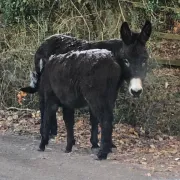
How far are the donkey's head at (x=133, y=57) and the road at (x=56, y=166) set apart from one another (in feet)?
3.72

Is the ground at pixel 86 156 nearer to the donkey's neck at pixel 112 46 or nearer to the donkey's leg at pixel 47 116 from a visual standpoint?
the donkey's leg at pixel 47 116

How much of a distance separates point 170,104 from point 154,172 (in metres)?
4.43

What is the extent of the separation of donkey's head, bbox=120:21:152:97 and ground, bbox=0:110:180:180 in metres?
1.11

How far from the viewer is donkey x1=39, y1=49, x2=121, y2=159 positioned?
7805 millimetres

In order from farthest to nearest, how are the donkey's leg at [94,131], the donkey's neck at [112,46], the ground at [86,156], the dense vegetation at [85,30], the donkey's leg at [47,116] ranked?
the dense vegetation at [85,30]
the donkey's leg at [94,131]
the donkey's leg at [47,116]
the donkey's neck at [112,46]
the ground at [86,156]

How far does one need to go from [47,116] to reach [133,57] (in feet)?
5.94

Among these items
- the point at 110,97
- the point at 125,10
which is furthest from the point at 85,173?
the point at 125,10

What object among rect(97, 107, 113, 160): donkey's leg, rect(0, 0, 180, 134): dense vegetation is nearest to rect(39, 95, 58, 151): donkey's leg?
rect(97, 107, 113, 160): donkey's leg

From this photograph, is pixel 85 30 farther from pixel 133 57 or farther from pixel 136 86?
pixel 136 86

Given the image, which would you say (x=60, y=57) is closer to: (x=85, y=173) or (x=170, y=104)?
(x=85, y=173)

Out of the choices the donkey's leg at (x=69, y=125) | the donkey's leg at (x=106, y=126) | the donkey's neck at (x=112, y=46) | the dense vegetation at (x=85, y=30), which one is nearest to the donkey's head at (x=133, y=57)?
the donkey's neck at (x=112, y=46)

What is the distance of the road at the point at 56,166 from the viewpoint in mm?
7305

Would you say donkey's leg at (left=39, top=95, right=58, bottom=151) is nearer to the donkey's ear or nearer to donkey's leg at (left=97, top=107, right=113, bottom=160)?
donkey's leg at (left=97, top=107, right=113, bottom=160)

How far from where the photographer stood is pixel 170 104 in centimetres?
1183
